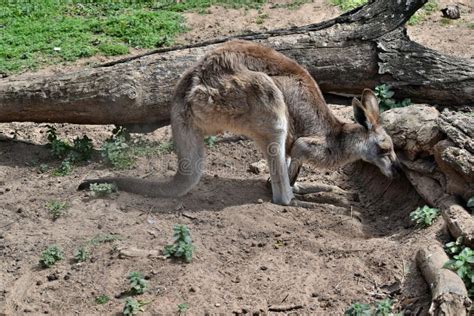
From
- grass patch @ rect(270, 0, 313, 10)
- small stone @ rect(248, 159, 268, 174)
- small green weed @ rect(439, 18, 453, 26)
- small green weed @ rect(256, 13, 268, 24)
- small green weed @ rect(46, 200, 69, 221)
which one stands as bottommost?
small stone @ rect(248, 159, 268, 174)

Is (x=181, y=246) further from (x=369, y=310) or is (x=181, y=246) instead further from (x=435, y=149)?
(x=435, y=149)

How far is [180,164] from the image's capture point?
7621mm

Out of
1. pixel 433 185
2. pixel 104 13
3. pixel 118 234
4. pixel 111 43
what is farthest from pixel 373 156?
pixel 104 13

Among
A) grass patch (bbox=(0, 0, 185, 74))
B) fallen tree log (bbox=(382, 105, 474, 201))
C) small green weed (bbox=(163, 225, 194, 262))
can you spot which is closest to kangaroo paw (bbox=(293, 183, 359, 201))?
fallen tree log (bbox=(382, 105, 474, 201))

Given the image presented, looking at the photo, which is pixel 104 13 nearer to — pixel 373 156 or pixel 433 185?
pixel 373 156

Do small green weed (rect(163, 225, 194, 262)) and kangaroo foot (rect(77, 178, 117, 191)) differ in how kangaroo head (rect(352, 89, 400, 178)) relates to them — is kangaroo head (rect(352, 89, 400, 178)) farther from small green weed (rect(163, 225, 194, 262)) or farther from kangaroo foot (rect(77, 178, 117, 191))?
kangaroo foot (rect(77, 178, 117, 191))

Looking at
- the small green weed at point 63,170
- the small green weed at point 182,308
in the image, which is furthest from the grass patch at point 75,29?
the small green weed at point 182,308

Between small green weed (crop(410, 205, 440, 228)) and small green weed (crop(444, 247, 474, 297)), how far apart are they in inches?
42.7

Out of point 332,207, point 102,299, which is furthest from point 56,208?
point 332,207

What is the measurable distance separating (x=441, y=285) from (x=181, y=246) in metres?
2.16

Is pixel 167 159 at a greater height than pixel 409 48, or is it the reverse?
pixel 409 48

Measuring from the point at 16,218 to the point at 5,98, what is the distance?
1878 mm

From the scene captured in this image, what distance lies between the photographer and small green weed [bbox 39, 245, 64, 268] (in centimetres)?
632

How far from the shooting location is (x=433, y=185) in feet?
23.3
